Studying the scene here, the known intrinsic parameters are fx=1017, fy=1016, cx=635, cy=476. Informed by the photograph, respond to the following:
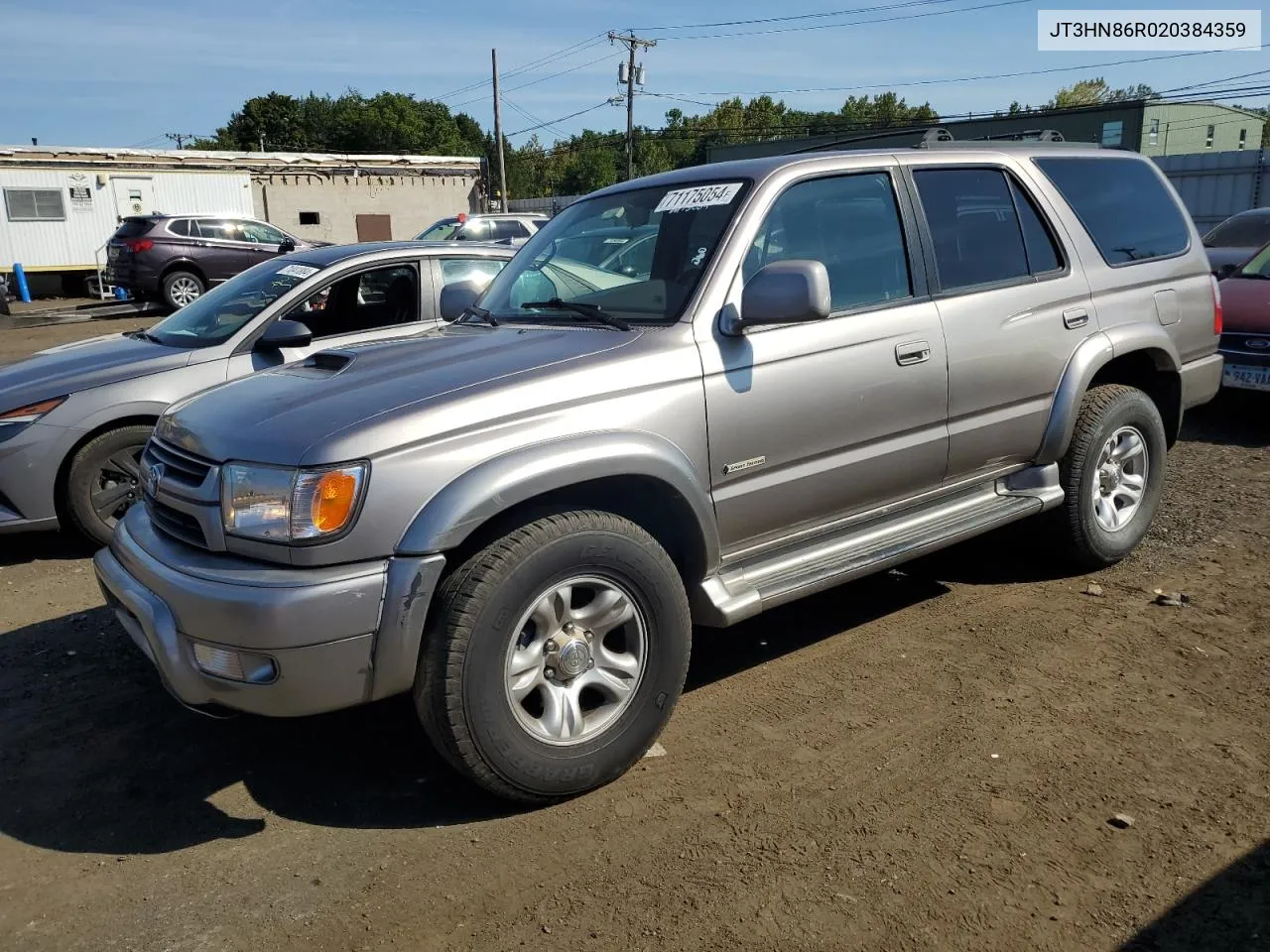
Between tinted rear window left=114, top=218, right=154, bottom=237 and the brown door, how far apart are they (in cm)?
1344

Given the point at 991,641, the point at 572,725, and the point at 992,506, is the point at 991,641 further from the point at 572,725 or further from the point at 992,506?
→ the point at 572,725

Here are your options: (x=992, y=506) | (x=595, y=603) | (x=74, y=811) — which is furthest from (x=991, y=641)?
(x=74, y=811)

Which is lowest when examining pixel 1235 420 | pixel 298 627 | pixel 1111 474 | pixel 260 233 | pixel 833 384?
pixel 1235 420

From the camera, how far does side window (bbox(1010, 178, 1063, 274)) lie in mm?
4543

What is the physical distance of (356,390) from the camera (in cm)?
315

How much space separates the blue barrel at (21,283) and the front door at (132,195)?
2787mm

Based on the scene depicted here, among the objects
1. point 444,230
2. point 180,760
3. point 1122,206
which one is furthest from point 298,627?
point 444,230

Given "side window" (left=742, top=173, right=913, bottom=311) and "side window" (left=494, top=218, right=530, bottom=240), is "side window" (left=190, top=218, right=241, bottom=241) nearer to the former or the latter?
"side window" (left=494, top=218, right=530, bottom=240)

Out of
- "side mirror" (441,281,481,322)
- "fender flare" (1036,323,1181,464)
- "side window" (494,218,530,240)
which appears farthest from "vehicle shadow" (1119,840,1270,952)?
"side window" (494,218,530,240)

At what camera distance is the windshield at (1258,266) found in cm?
850

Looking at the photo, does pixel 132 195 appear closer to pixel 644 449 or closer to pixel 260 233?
pixel 260 233

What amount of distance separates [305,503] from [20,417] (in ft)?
11.3

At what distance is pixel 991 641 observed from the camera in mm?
4262

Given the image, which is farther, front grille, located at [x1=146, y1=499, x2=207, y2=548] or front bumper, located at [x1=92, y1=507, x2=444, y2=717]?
front grille, located at [x1=146, y1=499, x2=207, y2=548]
